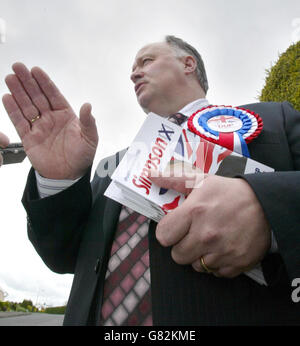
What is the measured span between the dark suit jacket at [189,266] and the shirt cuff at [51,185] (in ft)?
0.13

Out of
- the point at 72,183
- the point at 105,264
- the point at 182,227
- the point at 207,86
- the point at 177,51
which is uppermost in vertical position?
the point at 177,51

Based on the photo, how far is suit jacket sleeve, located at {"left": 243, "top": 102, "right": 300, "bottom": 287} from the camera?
0.72 m

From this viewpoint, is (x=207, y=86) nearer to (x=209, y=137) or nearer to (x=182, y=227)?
(x=209, y=137)

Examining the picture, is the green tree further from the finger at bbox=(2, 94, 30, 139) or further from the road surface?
the road surface

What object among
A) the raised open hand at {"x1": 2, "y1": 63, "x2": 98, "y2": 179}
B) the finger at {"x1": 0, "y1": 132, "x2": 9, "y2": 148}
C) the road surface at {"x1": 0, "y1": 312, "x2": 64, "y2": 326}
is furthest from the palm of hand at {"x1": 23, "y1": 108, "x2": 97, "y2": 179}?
the road surface at {"x1": 0, "y1": 312, "x2": 64, "y2": 326}

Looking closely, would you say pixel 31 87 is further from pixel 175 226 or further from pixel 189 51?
pixel 189 51

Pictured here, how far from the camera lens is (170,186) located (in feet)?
2.86

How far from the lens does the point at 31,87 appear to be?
1.42 m

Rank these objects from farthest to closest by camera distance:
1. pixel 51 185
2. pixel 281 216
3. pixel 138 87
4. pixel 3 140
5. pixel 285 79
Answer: pixel 285 79
pixel 138 87
pixel 51 185
pixel 3 140
pixel 281 216

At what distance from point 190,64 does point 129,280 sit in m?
1.76

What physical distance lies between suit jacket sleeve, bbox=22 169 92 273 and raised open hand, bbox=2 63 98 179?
3.9 inches

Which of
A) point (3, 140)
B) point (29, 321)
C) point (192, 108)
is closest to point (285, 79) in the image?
point (192, 108)

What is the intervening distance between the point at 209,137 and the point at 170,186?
46 cm
